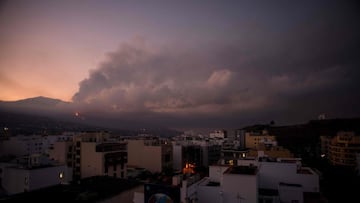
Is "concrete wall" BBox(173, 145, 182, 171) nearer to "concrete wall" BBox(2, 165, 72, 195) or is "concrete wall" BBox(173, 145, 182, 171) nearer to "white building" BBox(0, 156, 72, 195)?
"white building" BBox(0, 156, 72, 195)

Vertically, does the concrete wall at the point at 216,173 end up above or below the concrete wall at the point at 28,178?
above

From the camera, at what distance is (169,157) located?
41.5 metres

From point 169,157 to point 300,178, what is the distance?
1007 inches

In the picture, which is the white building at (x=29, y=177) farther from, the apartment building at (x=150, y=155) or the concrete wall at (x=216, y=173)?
the concrete wall at (x=216, y=173)

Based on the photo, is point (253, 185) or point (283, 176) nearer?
point (253, 185)

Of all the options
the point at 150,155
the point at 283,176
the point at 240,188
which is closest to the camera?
the point at 240,188

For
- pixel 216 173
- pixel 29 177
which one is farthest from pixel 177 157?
pixel 216 173

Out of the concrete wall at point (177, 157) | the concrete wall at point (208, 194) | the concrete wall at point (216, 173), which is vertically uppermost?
the concrete wall at point (216, 173)

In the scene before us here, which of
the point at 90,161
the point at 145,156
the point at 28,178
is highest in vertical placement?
the point at 90,161

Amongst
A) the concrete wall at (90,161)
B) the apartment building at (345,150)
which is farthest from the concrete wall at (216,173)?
the apartment building at (345,150)

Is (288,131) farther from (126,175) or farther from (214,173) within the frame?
(214,173)

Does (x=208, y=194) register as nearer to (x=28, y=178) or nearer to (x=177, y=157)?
(x=28, y=178)

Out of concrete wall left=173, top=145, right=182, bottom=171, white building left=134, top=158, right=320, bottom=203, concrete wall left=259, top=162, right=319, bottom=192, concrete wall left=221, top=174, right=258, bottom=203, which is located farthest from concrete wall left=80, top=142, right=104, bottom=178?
concrete wall left=221, top=174, right=258, bottom=203

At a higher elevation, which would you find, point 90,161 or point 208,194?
point 208,194
